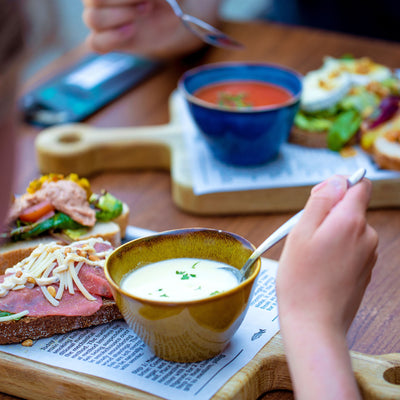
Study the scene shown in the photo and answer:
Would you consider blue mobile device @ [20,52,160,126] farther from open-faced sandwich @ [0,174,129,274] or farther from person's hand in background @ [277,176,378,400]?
person's hand in background @ [277,176,378,400]

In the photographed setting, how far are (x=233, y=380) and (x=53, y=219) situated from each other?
67cm

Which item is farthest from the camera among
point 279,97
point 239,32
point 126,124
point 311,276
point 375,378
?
point 239,32

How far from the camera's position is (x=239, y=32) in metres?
3.27

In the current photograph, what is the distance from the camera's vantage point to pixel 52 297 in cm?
135

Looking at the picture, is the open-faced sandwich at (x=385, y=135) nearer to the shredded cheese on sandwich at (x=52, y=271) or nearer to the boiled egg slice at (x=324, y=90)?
the boiled egg slice at (x=324, y=90)

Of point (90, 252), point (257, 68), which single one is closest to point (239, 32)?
point (257, 68)

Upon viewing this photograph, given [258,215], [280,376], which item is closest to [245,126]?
[258,215]

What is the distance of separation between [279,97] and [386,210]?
559mm

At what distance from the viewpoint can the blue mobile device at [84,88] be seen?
2.53 metres

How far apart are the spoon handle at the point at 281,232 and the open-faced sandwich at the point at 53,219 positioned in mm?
505

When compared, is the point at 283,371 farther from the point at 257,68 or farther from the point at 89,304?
the point at 257,68

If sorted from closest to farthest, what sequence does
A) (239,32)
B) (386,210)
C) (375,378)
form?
(375,378) < (386,210) < (239,32)

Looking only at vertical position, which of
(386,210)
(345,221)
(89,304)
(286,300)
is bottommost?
(386,210)

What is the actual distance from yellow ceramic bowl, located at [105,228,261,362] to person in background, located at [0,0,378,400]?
129 millimetres
